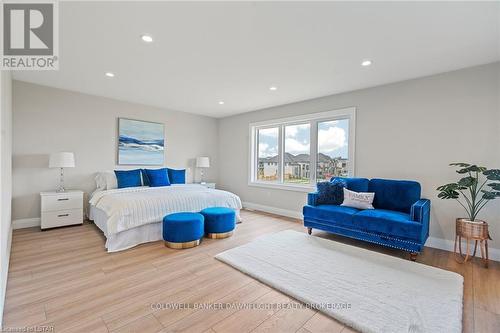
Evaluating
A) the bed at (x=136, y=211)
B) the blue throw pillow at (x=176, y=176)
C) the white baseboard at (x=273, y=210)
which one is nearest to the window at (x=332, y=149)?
the white baseboard at (x=273, y=210)

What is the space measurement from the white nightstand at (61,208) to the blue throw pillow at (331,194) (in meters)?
4.18

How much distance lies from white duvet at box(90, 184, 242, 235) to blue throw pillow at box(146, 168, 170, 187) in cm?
58

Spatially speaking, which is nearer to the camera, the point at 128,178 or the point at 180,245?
the point at 180,245

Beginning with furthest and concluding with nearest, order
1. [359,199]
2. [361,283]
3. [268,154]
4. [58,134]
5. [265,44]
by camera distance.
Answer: [268,154] < [58,134] < [359,199] < [265,44] < [361,283]

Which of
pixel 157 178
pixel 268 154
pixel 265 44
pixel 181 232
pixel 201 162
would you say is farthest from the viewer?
pixel 201 162

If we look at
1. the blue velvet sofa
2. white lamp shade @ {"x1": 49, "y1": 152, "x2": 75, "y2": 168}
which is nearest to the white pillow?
the blue velvet sofa

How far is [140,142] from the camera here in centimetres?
504

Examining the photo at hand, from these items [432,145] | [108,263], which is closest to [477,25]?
[432,145]

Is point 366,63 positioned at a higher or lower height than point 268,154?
higher

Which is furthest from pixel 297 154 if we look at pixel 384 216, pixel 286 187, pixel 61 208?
pixel 61 208

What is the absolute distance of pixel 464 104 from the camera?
3.04 m

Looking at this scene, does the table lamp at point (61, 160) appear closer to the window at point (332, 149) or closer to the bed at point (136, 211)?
the bed at point (136, 211)

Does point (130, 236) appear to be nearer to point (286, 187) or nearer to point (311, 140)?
point (286, 187)

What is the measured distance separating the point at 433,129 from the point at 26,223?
665cm
